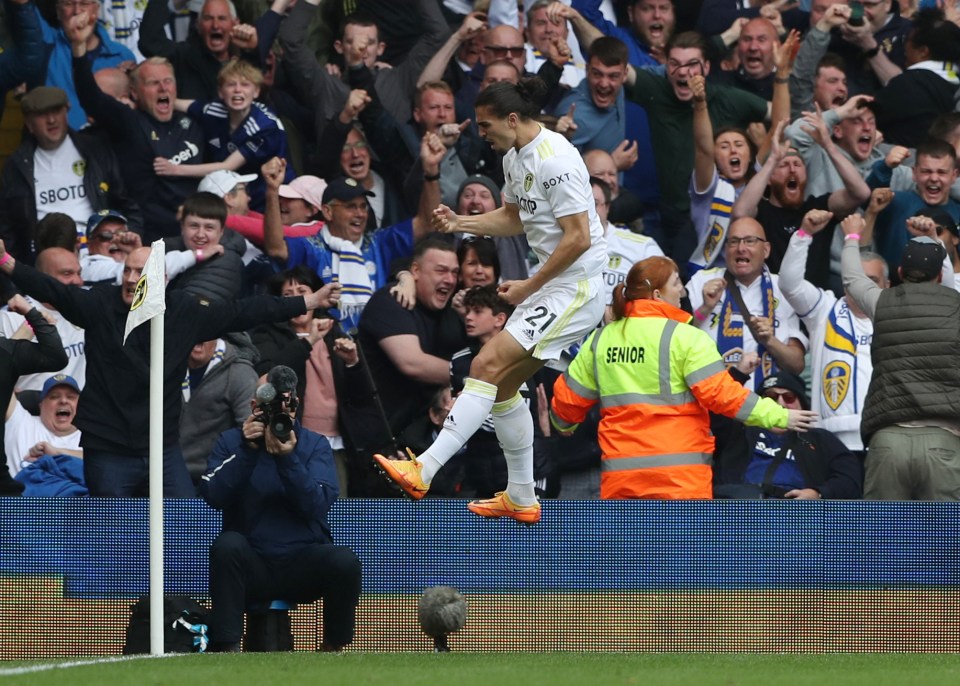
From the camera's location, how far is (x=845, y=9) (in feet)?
47.8

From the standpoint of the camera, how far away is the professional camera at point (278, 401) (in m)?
8.91

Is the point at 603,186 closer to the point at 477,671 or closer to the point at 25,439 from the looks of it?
the point at 25,439

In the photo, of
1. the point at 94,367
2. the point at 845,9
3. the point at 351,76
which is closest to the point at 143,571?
the point at 94,367

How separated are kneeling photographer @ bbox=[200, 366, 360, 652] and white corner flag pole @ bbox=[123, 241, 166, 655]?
1.55 ft

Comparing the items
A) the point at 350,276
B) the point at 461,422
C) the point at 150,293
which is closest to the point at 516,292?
the point at 461,422

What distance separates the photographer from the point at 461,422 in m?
9.09

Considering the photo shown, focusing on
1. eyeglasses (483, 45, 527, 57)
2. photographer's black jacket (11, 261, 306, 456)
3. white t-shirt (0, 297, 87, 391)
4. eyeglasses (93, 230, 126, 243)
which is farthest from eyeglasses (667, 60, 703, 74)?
white t-shirt (0, 297, 87, 391)

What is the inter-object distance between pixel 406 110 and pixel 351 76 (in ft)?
1.83

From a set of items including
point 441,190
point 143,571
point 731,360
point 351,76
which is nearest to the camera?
point 143,571

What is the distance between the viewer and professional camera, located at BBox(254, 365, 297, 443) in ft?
29.2

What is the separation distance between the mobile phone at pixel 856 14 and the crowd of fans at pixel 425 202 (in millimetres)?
36

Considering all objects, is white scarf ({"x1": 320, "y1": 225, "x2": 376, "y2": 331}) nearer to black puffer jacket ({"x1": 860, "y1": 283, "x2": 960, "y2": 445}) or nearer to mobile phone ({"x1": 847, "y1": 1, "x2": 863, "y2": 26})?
black puffer jacket ({"x1": 860, "y1": 283, "x2": 960, "y2": 445})

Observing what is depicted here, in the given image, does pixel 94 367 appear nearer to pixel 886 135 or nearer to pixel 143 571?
pixel 143 571

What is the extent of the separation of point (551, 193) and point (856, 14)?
24.8 ft
